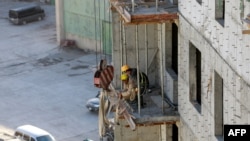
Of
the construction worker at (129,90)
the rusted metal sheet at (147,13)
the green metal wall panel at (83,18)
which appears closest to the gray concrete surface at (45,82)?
the green metal wall panel at (83,18)

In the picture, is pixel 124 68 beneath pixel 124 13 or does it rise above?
beneath

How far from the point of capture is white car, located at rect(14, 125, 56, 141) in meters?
53.6

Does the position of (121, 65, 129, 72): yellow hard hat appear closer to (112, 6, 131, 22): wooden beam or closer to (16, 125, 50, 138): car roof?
(112, 6, 131, 22): wooden beam

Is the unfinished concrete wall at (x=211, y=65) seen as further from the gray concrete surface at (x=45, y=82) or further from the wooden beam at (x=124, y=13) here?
the gray concrete surface at (x=45, y=82)

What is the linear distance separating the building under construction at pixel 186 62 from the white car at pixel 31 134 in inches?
748

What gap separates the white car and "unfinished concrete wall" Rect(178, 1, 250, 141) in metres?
23.4

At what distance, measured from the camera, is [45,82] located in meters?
69.4

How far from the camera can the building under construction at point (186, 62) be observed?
2411 cm

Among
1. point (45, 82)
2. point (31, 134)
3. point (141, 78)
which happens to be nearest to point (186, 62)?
point (141, 78)

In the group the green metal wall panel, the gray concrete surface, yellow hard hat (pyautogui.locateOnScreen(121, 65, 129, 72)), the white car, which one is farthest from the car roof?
yellow hard hat (pyautogui.locateOnScreen(121, 65, 129, 72))

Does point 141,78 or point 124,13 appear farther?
point 141,78

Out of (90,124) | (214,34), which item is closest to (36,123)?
(90,124)

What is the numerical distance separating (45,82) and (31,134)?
15322mm

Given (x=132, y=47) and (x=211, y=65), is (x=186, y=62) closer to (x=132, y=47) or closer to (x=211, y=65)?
(x=211, y=65)
